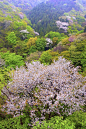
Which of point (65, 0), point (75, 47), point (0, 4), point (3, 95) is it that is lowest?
point (3, 95)

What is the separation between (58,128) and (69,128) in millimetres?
590

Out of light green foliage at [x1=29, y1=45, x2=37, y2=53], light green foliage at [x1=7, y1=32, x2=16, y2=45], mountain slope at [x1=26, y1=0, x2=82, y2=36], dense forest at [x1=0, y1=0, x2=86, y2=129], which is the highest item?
mountain slope at [x1=26, y1=0, x2=82, y2=36]

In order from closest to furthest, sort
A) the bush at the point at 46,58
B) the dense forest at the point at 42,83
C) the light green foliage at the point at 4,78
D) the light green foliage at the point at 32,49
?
1. the dense forest at the point at 42,83
2. the light green foliage at the point at 4,78
3. the bush at the point at 46,58
4. the light green foliage at the point at 32,49

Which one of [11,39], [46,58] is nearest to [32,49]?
[46,58]

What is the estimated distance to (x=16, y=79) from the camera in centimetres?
677

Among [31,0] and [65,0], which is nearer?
[65,0]

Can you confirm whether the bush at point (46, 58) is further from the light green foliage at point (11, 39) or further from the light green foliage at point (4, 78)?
the light green foliage at point (11, 39)

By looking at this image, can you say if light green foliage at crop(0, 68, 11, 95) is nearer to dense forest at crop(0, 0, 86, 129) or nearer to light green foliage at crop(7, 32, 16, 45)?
dense forest at crop(0, 0, 86, 129)

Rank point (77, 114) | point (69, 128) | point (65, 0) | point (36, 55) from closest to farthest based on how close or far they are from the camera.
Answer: point (69, 128)
point (77, 114)
point (36, 55)
point (65, 0)

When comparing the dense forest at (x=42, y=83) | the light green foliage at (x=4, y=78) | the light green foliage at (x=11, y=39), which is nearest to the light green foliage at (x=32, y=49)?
the dense forest at (x=42, y=83)

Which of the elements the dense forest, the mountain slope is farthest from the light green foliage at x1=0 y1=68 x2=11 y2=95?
the mountain slope

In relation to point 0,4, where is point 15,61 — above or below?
below

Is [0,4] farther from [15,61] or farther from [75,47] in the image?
[75,47]

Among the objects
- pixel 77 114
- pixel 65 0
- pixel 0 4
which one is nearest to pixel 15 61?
pixel 77 114
